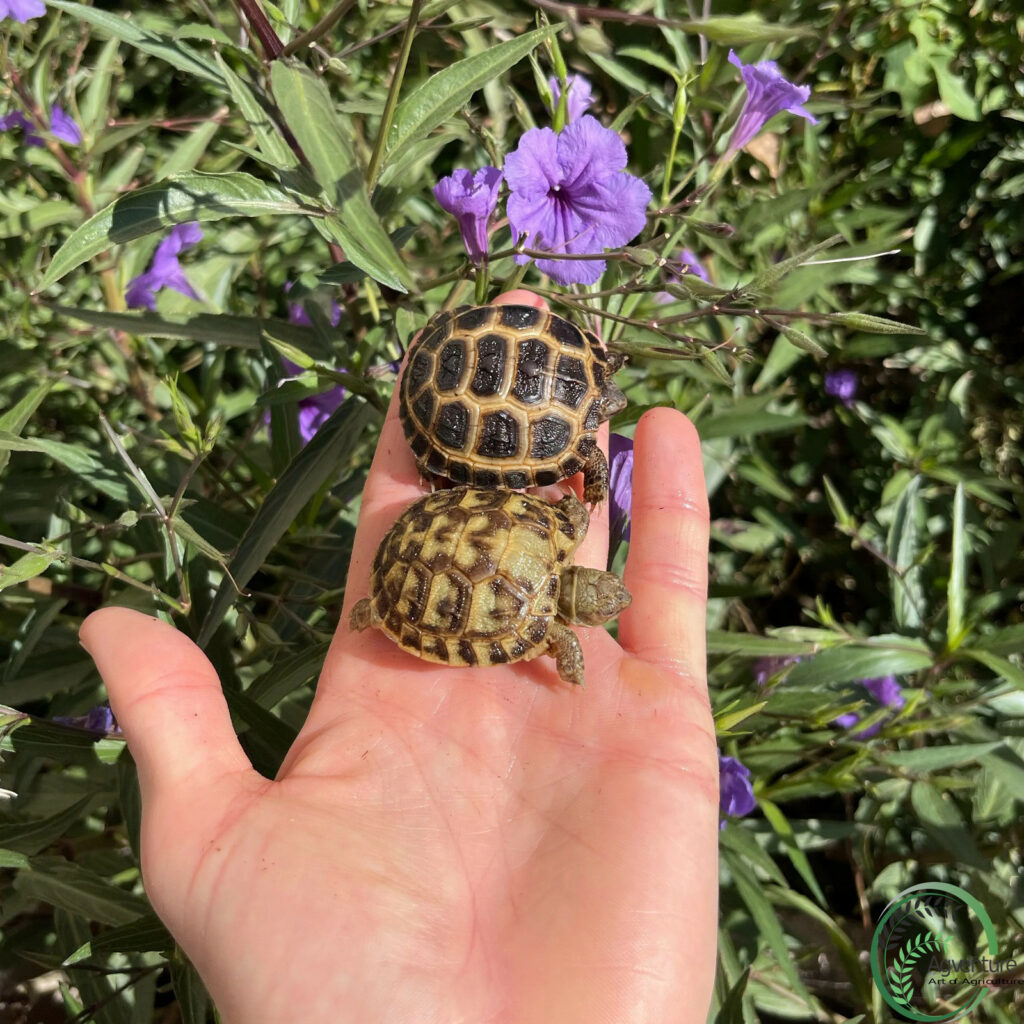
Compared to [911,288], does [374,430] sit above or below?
below

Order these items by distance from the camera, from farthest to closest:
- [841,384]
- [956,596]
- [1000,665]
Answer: [841,384]
[956,596]
[1000,665]

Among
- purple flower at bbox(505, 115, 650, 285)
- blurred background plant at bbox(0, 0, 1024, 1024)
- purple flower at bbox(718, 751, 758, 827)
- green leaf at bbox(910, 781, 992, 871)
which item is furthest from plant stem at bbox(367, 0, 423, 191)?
green leaf at bbox(910, 781, 992, 871)

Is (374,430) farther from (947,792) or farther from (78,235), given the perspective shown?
(947,792)

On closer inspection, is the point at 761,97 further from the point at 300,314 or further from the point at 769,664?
the point at 769,664

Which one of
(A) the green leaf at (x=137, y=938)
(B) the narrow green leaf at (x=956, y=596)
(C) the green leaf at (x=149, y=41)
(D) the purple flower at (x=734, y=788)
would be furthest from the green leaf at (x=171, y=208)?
(B) the narrow green leaf at (x=956, y=596)

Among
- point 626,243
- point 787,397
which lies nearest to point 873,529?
point 787,397

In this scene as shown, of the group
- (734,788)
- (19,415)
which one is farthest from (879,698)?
(19,415)

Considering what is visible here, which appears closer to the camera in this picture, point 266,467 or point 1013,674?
point 1013,674
